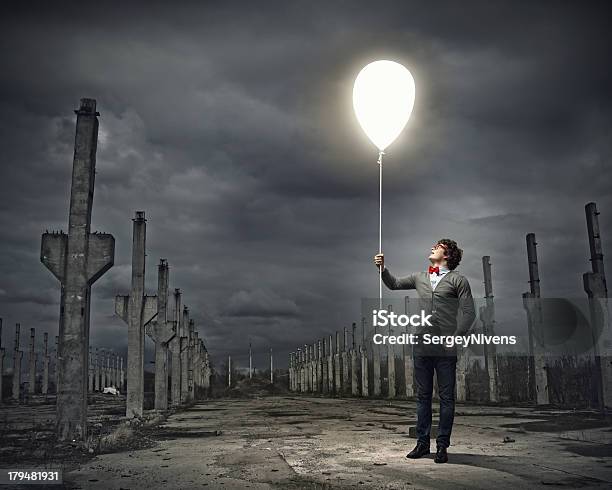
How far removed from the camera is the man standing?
16.6 ft

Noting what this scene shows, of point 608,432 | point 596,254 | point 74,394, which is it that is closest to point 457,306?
point 608,432

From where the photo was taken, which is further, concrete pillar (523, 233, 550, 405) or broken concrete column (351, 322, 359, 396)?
broken concrete column (351, 322, 359, 396)

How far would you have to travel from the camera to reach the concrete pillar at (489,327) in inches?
867

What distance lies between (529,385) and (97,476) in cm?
2289

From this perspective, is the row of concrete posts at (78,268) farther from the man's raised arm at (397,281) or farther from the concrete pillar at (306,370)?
the concrete pillar at (306,370)

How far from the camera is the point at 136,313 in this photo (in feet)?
47.2

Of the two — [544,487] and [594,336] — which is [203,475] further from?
[594,336]

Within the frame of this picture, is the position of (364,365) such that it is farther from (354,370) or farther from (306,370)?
(306,370)

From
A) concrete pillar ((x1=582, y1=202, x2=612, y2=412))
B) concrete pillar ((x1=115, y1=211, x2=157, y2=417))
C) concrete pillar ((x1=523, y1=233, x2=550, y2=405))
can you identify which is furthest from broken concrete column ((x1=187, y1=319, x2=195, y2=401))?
concrete pillar ((x1=582, y1=202, x2=612, y2=412))

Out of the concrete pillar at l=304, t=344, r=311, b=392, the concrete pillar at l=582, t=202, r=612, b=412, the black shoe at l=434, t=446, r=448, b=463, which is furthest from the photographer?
the concrete pillar at l=304, t=344, r=311, b=392

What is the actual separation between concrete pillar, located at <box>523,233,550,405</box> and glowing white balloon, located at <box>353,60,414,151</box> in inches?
609

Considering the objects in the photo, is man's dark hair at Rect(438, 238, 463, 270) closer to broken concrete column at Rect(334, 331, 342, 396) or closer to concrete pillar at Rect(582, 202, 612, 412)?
concrete pillar at Rect(582, 202, 612, 412)

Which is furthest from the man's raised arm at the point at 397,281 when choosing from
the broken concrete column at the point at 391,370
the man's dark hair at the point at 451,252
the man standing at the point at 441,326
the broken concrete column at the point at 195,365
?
the broken concrete column at the point at 195,365

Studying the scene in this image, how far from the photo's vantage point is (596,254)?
52.8 feet
